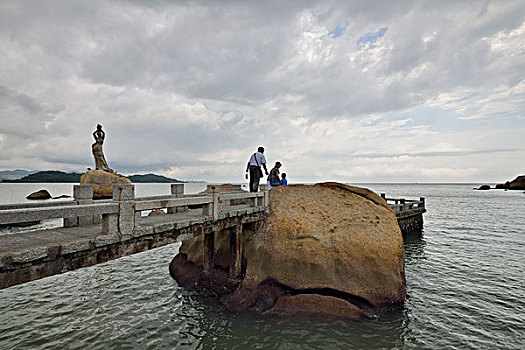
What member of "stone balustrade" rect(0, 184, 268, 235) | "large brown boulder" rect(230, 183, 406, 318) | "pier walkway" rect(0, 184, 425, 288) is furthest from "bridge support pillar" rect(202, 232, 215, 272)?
"stone balustrade" rect(0, 184, 268, 235)

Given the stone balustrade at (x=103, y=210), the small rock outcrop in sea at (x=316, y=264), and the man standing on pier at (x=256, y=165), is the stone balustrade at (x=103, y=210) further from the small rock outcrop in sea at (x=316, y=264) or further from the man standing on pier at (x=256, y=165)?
the man standing on pier at (x=256, y=165)

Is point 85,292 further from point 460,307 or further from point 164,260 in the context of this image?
point 460,307

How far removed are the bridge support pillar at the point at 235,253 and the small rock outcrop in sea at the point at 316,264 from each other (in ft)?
0.93

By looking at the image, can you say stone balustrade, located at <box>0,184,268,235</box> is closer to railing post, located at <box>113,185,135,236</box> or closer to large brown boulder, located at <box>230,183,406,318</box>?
railing post, located at <box>113,185,135,236</box>

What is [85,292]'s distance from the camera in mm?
10500

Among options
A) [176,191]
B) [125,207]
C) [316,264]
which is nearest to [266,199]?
[316,264]

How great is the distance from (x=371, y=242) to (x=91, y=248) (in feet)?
29.2

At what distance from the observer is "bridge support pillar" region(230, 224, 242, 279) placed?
1007 cm

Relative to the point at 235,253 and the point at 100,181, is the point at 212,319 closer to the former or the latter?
the point at 235,253

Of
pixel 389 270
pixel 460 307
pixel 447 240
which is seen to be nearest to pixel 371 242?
pixel 389 270

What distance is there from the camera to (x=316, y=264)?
9.26m

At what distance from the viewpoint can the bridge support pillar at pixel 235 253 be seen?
33.0ft

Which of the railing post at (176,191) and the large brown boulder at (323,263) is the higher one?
the railing post at (176,191)

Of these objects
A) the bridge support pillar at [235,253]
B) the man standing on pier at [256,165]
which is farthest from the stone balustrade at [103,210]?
the man standing on pier at [256,165]
